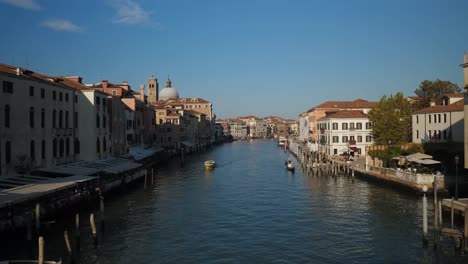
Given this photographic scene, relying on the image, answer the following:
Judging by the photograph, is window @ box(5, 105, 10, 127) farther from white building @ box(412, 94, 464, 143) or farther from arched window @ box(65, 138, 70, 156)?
white building @ box(412, 94, 464, 143)

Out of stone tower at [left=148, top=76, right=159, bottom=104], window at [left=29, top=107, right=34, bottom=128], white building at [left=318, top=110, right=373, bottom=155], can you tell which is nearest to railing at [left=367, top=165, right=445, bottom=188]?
white building at [left=318, top=110, right=373, bottom=155]

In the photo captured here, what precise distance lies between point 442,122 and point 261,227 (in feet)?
96.8

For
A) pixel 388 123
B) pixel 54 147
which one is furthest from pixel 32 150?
pixel 388 123

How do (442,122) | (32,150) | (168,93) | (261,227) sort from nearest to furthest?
(261,227)
(32,150)
(442,122)
(168,93)

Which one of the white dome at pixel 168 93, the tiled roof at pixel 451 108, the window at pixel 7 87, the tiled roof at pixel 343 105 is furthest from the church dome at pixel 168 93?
the window at pixel 7 87

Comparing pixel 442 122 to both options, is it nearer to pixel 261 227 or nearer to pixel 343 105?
pixel 261 227

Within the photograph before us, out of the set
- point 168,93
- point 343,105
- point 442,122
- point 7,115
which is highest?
point 168,93

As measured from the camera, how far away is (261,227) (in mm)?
27125

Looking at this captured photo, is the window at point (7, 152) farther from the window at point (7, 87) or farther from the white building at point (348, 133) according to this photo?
the white building at point (348, 133)

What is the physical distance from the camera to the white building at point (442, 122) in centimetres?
4409

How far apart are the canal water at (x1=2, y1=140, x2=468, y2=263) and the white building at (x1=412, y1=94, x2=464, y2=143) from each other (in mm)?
10295

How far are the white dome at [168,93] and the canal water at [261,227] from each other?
130m

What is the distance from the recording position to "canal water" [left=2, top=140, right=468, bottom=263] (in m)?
21.2

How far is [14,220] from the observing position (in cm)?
2298
